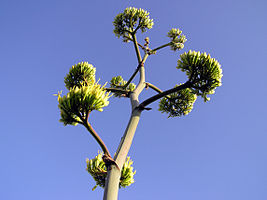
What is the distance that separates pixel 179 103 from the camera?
278 inches

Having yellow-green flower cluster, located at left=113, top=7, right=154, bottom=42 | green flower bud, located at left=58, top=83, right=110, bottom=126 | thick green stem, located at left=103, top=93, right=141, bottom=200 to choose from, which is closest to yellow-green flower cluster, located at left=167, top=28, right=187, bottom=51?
yellow-green flower cluster, located at left=113, top=7, right=154, bottom=42

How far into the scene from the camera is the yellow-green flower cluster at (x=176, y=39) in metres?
8.43

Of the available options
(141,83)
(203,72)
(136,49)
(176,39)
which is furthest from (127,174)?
(176,39)

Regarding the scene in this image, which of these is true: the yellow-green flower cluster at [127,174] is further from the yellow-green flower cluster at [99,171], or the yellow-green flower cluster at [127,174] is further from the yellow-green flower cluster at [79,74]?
the yellow-green flower cluster at [79,74]

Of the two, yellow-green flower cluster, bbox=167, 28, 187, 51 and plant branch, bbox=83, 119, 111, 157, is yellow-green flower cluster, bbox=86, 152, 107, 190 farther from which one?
yellow-green flower cluster, bbox=167, 28, 187, 51

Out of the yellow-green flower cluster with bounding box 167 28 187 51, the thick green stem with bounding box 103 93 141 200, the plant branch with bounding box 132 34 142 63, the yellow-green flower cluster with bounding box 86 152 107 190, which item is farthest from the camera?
the yellow-green flower cluster with bounding box 167 28 187 51

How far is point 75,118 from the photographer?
4.00 metres

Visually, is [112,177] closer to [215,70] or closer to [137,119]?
[137,119]

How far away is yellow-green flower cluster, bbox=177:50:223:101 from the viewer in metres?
4.90

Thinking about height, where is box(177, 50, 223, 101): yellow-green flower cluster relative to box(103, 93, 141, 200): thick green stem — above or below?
above

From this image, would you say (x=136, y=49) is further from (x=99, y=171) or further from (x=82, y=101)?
(x=99, y=171)

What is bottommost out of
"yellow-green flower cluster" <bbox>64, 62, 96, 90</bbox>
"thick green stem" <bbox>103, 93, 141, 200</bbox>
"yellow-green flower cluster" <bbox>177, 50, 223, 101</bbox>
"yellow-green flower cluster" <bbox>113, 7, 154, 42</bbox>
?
"thick green stem" <bbox>103, 93, 141, 200</bbox>

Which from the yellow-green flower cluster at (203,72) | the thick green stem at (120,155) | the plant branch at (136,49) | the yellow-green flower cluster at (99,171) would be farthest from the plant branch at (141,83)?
the yellow-green flower cluster at (99,171)

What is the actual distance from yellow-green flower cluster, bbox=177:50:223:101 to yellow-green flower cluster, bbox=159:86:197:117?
1629 millimetres
